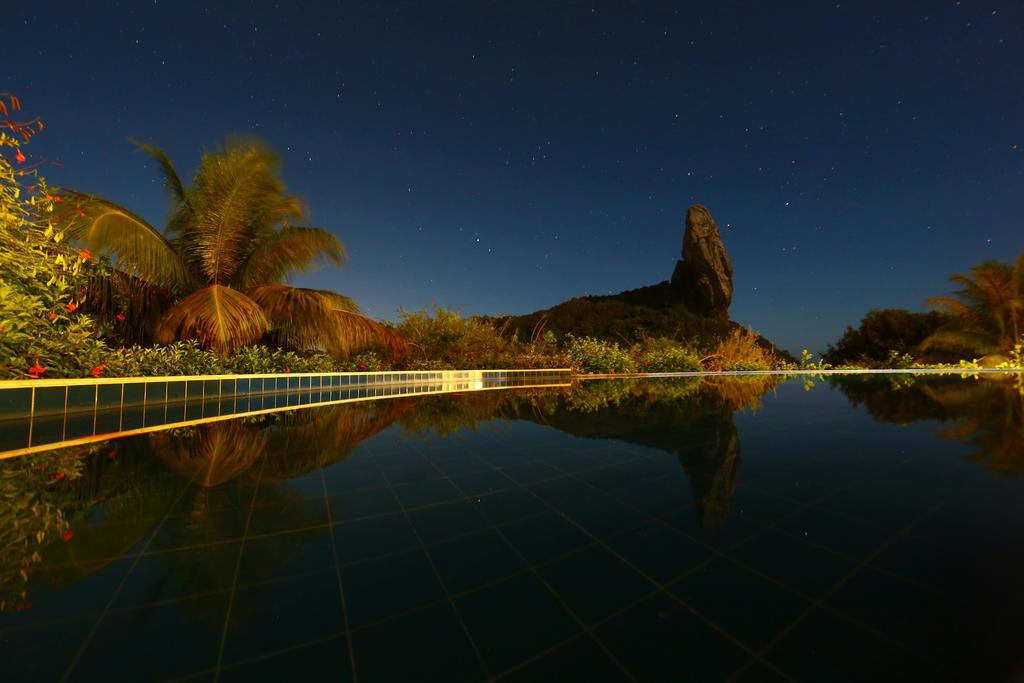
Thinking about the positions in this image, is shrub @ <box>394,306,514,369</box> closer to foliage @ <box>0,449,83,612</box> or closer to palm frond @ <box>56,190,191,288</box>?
palm frond @ <box>56,190,191,288</box>

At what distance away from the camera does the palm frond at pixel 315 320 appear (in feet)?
28.8

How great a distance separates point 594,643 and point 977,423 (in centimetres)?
674

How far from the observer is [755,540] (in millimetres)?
2068

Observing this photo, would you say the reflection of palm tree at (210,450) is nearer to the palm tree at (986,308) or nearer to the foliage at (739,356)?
the foliage at (739,356)

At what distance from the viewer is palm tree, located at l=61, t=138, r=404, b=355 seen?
732cm

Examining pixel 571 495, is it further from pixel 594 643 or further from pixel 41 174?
pixel 41 174

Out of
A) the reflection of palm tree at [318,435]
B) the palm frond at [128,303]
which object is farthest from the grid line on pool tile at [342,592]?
the palm frond at [128,303]

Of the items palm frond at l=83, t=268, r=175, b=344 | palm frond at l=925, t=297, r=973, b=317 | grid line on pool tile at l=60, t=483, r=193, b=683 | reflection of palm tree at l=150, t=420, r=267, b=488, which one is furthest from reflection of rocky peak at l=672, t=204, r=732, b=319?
grid line on pool tile at l=60, t=483, r=193, b=683

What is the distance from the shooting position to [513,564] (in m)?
1.88

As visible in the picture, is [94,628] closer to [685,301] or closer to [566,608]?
[566,608]

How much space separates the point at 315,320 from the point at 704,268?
4126 cm

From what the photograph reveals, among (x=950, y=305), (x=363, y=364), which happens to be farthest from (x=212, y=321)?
(x=950, y=305)

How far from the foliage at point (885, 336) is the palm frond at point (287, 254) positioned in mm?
26343

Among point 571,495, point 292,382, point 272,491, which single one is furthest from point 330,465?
point 292,382
